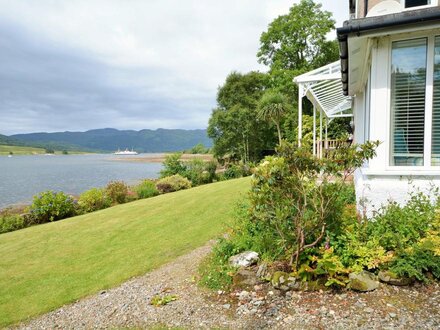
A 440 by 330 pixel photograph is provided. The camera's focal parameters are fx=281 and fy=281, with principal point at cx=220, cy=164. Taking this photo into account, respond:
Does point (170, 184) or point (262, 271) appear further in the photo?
point (170, 184)

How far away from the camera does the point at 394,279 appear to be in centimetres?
390

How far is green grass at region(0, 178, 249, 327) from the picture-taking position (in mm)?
5496

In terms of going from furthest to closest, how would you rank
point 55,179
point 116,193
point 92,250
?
point 55,179 < point 116,193 < point 92,250

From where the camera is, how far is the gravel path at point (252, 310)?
3377mm

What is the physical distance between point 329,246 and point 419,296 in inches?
48.3

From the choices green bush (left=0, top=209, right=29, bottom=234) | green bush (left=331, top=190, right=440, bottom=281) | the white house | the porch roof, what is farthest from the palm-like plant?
green bush (left=331, top=190, right=440, bottom=281)

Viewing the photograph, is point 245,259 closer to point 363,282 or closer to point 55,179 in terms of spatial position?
point 363,282

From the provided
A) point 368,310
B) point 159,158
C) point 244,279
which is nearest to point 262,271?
point 244,279

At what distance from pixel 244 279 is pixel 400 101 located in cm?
415

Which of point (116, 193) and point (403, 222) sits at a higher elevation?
point (403, 222)

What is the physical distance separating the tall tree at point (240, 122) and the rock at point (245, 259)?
27.1m

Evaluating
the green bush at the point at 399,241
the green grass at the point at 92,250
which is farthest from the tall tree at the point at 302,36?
the green bush at the point at 399,241

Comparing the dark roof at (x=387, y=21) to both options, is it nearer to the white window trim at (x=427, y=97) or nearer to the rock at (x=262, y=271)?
the white window trim at (x=427, y=97)

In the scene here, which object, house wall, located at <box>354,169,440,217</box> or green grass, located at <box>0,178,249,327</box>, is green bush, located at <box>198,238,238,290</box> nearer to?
green grass, located at <box>0,178,249,327</box>
